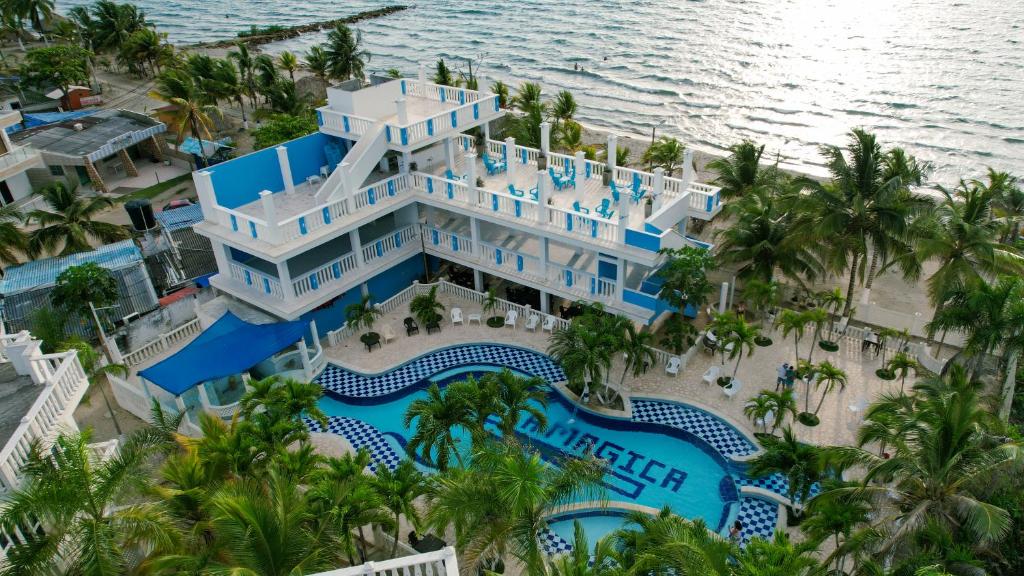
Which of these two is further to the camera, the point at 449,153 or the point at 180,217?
the point at 180,217

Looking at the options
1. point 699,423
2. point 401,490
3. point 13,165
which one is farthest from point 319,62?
point 401,490

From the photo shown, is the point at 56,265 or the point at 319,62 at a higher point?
the point at 319,62

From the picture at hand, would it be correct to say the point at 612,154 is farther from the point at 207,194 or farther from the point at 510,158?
the point at 207,194

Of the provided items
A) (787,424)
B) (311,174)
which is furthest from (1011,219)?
(311,174)

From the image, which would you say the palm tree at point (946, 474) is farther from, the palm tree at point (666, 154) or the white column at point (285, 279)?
the palm tree at point (666, 154)

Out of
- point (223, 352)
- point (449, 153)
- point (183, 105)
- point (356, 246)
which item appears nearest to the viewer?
point (223, 352)

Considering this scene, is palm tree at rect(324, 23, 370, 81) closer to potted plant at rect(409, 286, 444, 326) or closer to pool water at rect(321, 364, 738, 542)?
potted plant at rect(409, 286, 444, 326)

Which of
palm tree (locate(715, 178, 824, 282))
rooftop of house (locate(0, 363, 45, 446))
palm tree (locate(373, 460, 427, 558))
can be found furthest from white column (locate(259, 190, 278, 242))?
palm tree (locate(715, 178, 824, 282))
